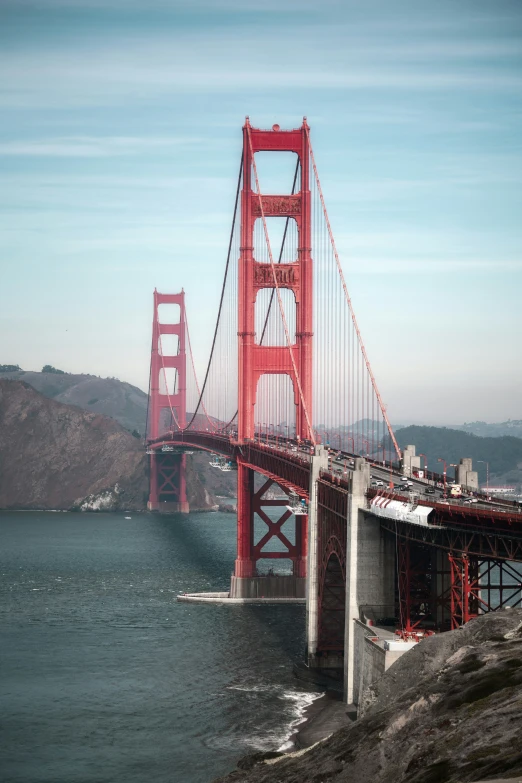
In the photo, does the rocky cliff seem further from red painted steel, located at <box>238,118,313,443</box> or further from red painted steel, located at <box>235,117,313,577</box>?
red painted steel, located at <box>238,118,313,443</box>

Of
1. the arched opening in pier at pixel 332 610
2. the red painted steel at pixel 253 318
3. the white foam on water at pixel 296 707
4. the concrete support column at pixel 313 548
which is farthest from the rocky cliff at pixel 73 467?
the white foam on water at pixel 296 707

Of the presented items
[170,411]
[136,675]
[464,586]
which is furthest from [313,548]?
[170,411]

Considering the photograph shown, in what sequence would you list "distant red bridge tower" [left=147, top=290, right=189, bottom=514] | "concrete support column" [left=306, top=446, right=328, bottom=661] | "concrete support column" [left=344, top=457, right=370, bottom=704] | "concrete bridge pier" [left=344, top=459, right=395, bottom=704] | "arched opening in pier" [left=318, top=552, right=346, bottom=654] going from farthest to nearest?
1. "distant red bridge tower" [left=147, top=290, right=189, bottom=514]
2. "concrete support column" [left=306, top=446, right=328, bottom=661]
3. "arched opening in pier" [left=318, top=552, right=346, bottom=654]
4. "concrete bridge pier" [left=344, top=459, right=395, bottom=704]
5. "concrete support column" [left=344, top=457, right=370, bottom=704]

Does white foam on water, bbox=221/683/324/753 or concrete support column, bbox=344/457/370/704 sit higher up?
concrete support column, bbox=344/457/370/704

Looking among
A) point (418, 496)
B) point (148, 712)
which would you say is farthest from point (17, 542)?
point (418, 496)

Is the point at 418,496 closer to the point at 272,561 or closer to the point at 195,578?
the point at 195,578

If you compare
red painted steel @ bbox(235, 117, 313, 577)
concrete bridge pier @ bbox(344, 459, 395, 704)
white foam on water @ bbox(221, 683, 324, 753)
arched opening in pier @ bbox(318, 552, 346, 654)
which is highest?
red painted steel @ bbox(235, 117, 313, 577)

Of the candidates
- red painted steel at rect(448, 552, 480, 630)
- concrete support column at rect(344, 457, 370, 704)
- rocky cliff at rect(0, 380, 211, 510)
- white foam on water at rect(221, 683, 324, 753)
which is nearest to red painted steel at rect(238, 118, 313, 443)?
white foam on water at rect(221, 683, 324, 753)
